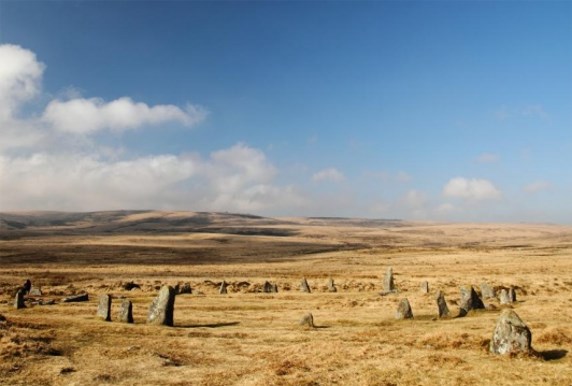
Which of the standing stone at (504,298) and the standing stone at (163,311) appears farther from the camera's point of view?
the standing stone at (504,298)

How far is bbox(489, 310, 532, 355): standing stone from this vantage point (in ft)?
68.1

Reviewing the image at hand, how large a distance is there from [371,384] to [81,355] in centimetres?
1257

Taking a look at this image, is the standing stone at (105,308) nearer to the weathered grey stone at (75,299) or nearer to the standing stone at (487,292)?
the weathered grey stone at (75,299)

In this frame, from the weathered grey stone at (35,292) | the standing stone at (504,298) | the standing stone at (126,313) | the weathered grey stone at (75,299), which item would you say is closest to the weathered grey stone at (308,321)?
the standing stone at (126,313)

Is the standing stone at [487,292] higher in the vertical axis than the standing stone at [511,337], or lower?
lower

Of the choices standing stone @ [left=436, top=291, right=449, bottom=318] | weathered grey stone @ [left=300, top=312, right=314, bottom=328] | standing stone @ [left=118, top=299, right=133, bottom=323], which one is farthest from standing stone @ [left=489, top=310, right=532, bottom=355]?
standing stone @ [left=118, top=299, right=133, bottom=323]

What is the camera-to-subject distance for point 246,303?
4169 centimetres

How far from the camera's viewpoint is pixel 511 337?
2098 centimetres

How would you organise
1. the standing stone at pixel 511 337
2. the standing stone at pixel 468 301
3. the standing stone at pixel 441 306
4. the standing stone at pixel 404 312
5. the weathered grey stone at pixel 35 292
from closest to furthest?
1. the standing stone at pixel 511 337
2. the standing stone at pixel 404 312
3. the standing stone at pixel 441 306
4. the standing stone at pixel 468 301
5. the weathered grey stone at pixel 35 292

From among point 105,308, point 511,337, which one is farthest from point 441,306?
point 105,308

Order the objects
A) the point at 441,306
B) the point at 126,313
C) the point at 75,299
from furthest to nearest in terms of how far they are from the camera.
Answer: the point at 75,299, the point at 441,306, the point at 126,313

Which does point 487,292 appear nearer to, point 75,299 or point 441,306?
point 441,306

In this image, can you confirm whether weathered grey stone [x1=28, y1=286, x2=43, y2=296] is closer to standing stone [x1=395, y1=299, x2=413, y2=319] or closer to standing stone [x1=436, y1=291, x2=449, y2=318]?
standing stone [x1=395, y1=299, x2=413, y2=319]

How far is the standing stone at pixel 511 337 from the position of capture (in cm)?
2075
